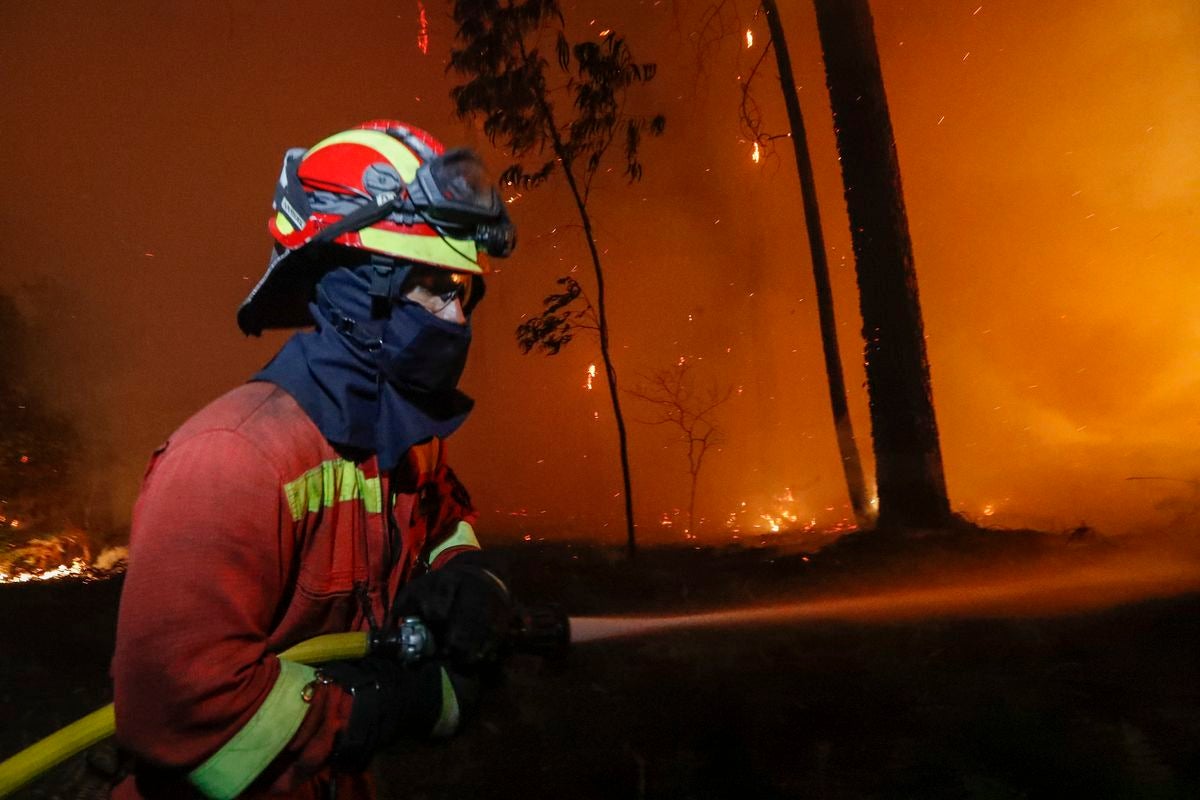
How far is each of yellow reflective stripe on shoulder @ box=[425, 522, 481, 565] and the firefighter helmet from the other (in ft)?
2.98

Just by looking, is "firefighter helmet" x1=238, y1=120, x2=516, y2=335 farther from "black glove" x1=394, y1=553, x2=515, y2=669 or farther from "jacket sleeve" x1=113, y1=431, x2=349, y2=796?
"black glove" x1=394, y1=553, x2=515, y2=669

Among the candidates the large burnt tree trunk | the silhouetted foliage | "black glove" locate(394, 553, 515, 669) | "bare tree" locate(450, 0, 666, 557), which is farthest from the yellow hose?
the silhouetted foliage

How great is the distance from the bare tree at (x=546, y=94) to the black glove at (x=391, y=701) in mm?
6058

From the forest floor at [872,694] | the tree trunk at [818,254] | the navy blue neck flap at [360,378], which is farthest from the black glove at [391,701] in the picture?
the tree trunk at [818,254]

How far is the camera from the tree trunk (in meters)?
8.04

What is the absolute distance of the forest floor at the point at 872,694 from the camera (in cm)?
377

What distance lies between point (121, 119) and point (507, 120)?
15.2 ft

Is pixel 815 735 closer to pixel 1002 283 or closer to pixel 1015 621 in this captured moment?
pixel 1015 621

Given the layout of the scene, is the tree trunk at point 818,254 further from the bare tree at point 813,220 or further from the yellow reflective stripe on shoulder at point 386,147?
the yellow reflective stripe on shoulder at point 386,147

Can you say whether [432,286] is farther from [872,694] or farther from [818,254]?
[818,254]

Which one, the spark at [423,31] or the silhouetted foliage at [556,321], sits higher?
the spark at [423,31]

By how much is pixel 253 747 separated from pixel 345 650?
0.31m

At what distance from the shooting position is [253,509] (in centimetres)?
154

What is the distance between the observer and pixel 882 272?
21.8 feet
